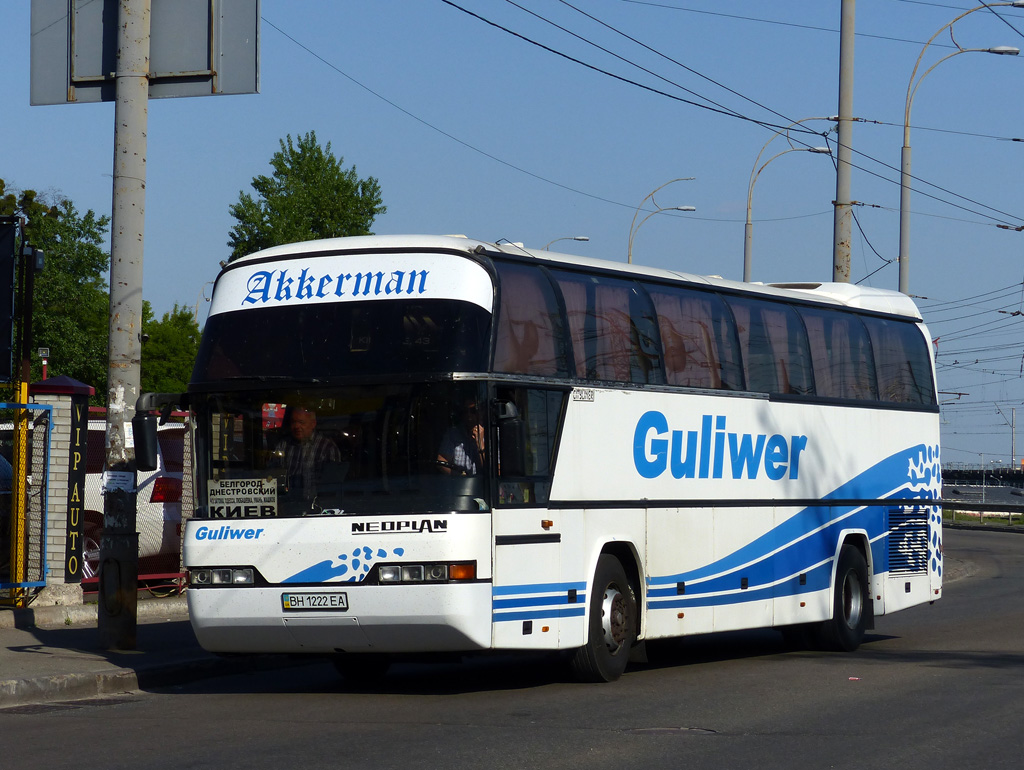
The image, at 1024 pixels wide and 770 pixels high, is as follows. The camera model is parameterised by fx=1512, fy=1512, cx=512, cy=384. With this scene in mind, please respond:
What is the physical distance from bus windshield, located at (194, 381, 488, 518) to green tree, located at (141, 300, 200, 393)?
58.2m

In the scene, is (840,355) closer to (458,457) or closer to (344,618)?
(458,457)

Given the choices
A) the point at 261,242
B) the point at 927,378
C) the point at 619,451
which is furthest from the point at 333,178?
the point at 619,451

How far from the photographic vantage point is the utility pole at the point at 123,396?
14.0 meters

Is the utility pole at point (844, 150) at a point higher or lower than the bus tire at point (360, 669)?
higher

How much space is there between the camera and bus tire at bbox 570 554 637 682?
40.4ft

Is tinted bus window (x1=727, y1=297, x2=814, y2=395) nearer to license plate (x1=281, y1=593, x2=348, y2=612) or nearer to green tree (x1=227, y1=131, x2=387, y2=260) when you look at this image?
license plate (x1=281, y1=593, x2=348, y2=612)

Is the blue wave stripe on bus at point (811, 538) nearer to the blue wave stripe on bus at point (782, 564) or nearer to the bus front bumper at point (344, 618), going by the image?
the blue wave stripe on bus at point (782, 564)

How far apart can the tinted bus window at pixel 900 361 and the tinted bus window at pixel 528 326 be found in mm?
6375

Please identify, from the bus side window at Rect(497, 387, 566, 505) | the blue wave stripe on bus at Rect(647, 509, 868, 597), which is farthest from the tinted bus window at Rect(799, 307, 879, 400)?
the bus side window at Rect(497, 387, 566, 505)

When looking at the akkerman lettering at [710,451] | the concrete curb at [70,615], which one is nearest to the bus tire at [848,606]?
the akkerman lettering at [710,451]

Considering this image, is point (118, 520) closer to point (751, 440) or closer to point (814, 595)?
point (751, 440)

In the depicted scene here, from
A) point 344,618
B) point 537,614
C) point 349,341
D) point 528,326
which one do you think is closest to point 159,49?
point 349,341

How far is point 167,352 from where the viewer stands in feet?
240

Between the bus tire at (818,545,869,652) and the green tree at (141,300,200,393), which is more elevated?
the green tree at (141,300,200,393)
